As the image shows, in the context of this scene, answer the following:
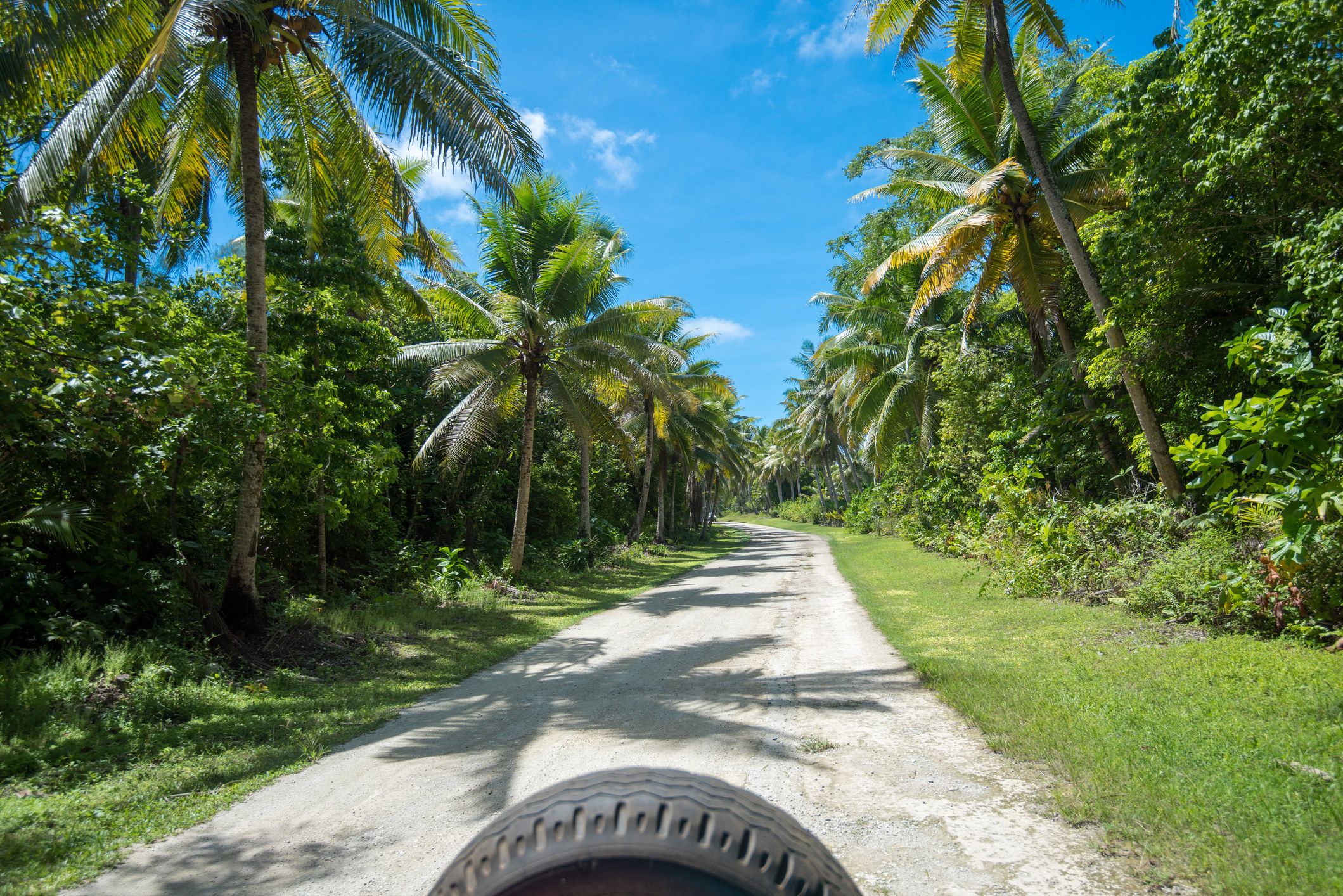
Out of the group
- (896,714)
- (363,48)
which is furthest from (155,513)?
(896,714)

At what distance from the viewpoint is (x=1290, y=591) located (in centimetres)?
625

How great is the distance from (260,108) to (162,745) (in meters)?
8.42

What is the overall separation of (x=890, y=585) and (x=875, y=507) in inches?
824

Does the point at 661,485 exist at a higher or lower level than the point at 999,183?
lower

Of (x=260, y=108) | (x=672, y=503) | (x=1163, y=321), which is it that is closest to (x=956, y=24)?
(x=1163, y=321)

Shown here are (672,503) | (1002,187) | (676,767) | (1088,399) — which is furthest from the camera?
(672,503)

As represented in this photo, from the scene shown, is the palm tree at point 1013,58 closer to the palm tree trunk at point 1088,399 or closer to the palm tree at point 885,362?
the palm tree trunk at point 1088,399

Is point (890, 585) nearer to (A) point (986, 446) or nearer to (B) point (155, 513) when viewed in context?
(A) point (986, 446)

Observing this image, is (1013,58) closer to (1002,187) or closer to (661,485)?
(1002,187)

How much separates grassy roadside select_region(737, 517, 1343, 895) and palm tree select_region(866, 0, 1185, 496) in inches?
123

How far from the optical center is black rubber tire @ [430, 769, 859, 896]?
129cm

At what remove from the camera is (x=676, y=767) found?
4.34 m

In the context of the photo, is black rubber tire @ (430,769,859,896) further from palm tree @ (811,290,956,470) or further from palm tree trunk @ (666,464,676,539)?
palm tree trunk @ (666,464,676,539)

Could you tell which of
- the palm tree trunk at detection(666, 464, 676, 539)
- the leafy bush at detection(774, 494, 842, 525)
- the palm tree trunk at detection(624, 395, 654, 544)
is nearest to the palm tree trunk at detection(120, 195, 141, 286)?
the palm tree trunk at detection(624, 395, 654, 544)
